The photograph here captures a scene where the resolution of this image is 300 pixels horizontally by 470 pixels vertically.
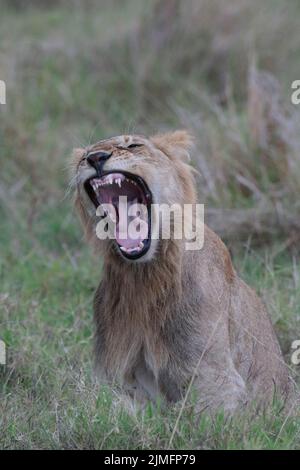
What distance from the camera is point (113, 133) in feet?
31.1

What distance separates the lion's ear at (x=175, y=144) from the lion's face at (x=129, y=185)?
0.01 m

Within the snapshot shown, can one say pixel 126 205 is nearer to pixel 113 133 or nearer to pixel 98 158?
pixel 98 158

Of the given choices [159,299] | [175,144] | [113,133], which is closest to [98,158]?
[175,144]

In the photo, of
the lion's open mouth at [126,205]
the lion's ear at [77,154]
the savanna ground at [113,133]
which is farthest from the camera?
the lion's ear at [77,154]

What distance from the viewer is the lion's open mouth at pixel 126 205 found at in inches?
188

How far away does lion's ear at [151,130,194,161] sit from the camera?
5008 mm

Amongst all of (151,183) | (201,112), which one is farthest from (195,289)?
(201,112)

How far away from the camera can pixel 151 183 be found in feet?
15.7

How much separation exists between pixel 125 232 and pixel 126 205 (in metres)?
0.14

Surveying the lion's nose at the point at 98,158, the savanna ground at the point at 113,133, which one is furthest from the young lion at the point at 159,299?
the savanna ground at the point at 113,133

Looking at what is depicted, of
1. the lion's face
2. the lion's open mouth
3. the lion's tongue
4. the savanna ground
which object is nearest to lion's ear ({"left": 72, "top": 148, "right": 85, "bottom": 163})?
the lion's face

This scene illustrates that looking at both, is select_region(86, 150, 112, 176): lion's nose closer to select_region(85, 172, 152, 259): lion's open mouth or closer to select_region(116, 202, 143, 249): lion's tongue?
select_region(85, 172, 152, 259): lion's open mouth

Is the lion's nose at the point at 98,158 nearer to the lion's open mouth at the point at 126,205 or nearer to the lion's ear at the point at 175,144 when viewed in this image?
the lion's open mouth at the point at 126,205
